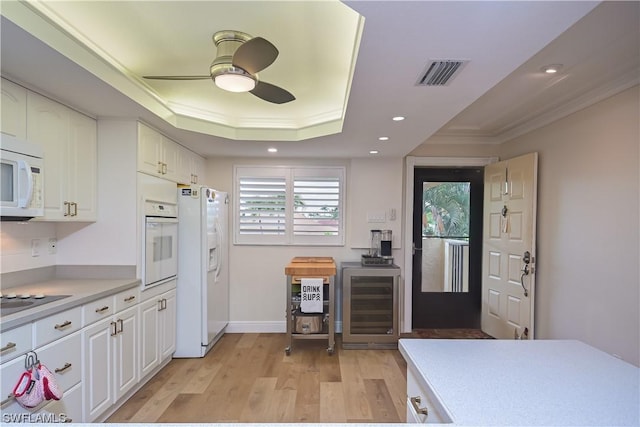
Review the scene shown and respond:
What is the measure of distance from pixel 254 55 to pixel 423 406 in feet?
5.46

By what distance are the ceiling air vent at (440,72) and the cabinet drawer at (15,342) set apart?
7.78ft

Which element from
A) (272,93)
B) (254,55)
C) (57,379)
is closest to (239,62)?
(254,55)

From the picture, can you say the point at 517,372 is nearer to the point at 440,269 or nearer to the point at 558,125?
the point at 558,125

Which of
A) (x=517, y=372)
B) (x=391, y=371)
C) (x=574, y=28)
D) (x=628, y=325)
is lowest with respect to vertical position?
(x=391, y=371)

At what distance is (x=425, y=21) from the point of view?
123 cm

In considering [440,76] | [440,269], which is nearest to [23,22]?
[440,76]

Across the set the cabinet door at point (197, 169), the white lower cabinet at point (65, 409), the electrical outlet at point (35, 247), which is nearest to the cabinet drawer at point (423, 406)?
the white lower cabinet at point (65, 409)

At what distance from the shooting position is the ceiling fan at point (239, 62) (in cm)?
158

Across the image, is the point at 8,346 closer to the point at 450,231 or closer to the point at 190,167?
the point at 190,167

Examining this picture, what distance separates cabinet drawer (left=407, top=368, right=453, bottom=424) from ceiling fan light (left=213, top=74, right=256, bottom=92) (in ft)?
5.46

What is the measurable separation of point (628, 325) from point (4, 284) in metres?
4.22

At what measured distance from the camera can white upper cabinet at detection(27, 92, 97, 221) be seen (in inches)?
80.7

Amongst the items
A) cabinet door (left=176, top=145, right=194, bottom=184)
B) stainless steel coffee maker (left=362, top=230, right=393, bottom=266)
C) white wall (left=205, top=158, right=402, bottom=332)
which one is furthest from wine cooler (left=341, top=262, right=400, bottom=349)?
cabinet door (left=176, top=145, right=194, bottom=184)

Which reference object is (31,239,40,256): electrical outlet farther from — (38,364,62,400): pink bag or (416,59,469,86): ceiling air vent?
(416,59,469,86): ceiling air vent
